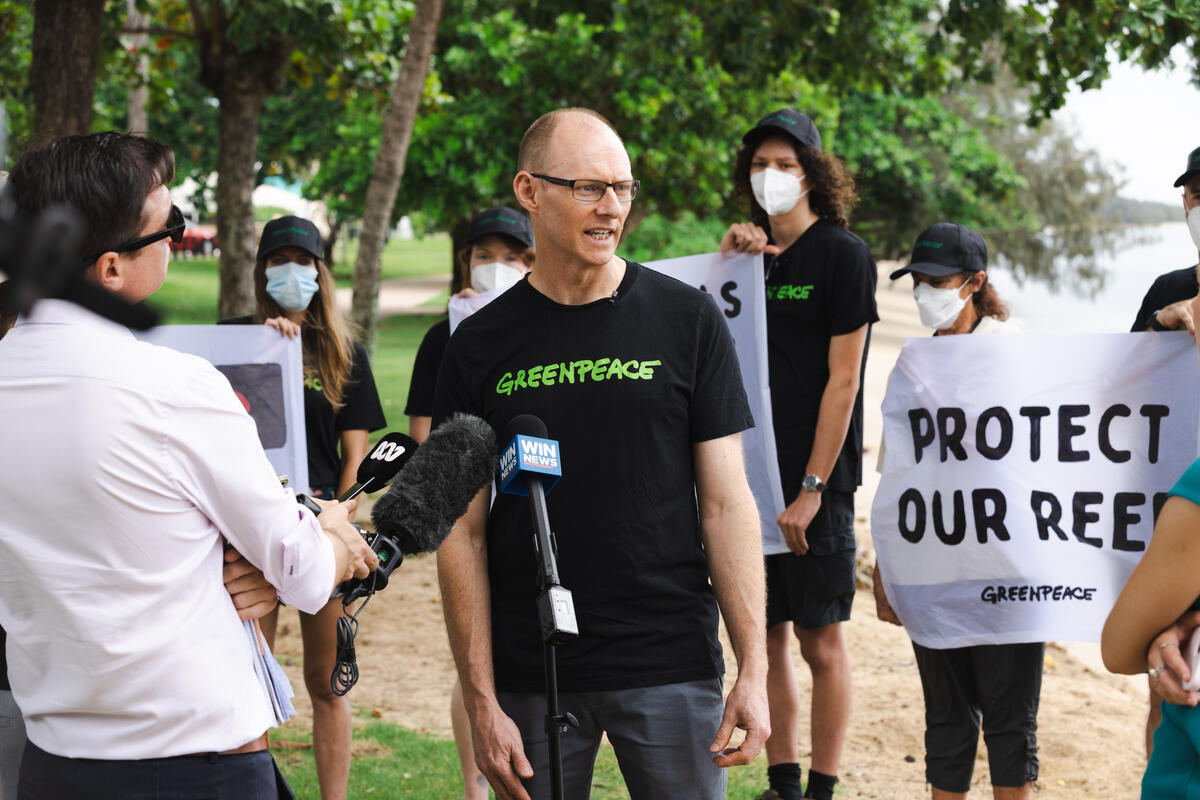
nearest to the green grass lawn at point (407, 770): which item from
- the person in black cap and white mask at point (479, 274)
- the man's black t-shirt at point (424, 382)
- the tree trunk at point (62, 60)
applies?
the person in black cap and white mask at point (479, 274)

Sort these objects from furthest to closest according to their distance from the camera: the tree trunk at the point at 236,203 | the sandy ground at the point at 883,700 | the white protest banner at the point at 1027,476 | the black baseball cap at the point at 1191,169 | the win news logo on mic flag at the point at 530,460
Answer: the tree trunk at the point at 236,203, the sandy ground at the point at 883,700, the white protest banner at the point at 1027,476, the black baseball cap at the point at 1191,169, the win news logo on mic flag at the point at 530,460

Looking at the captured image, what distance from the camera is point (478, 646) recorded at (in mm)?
3145

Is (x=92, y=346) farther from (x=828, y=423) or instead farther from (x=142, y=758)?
(x=828, y=423)

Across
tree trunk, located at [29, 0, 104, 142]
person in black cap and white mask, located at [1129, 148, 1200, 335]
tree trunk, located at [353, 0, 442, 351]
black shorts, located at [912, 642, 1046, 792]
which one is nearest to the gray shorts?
black shorts, located at [912, 642, 1046, 792]

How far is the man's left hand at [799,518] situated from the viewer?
489 centimetres

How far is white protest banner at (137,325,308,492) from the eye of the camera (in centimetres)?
516

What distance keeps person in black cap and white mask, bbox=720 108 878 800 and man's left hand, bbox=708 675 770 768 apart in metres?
1.95

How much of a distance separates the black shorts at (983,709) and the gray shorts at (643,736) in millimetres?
1703

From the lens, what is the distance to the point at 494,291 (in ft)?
17.5

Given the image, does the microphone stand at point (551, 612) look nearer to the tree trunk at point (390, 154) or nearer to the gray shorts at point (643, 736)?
the gray shorts at point (643, 736)

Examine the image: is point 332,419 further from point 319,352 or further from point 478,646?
point 478,646

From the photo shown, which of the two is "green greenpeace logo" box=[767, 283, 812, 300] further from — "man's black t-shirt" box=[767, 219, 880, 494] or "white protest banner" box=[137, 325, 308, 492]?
"white protest banner" box=[137, 325, 308, 492]

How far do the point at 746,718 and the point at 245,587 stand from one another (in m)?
1.30

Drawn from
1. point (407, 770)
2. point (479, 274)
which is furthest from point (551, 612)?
point (407, 770)
